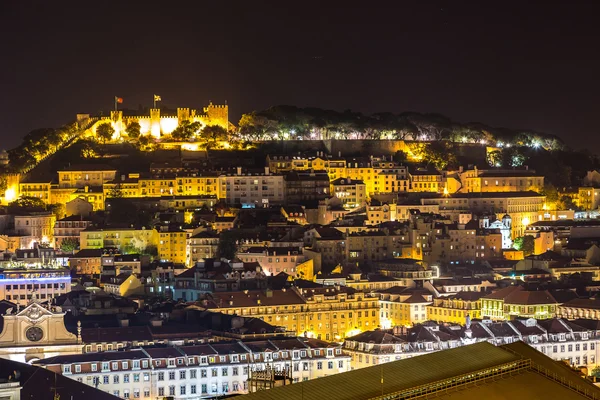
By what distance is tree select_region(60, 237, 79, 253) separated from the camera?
70.9 m

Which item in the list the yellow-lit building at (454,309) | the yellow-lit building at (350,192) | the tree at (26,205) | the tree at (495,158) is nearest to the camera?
the yellow-lit building at (454,309)

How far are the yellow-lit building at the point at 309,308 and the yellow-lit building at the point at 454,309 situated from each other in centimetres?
216

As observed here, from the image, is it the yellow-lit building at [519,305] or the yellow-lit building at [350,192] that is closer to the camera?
the yellow-lit building at [519,305]

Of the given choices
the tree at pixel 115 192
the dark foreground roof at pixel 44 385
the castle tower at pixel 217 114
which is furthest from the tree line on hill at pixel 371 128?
the dark foreground roof at pixel 44 385

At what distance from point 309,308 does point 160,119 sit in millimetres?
37156

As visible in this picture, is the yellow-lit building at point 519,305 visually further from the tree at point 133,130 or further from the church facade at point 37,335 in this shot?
the tree at point 133,130

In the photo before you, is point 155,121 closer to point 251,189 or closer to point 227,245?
point 251,189

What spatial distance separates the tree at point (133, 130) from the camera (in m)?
89.0

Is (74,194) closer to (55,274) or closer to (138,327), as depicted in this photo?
(55,274)

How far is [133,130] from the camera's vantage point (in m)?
89.1

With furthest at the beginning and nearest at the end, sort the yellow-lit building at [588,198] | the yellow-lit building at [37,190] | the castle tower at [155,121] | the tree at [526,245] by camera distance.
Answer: the castle tower at [155,121], the yellow-lit building at [588,198], the yellow-lit building at [37,190], the tree at [526,245]

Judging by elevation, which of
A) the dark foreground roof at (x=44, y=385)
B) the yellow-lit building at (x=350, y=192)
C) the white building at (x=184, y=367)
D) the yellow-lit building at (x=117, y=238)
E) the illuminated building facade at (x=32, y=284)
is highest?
the yellow-lit building at (x=350, y=192)

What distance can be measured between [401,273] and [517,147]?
3161 cm

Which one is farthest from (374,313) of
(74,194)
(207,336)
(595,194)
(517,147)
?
(517,147)
